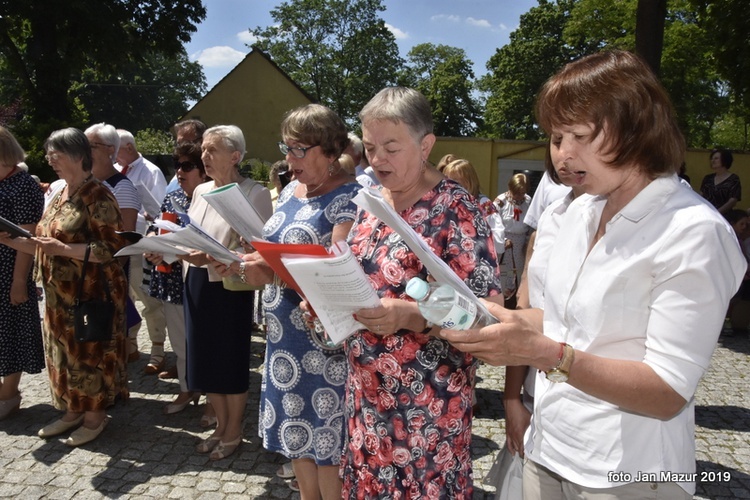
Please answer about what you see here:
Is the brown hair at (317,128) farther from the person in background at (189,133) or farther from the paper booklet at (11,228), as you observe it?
the paper booklet at (11,228)

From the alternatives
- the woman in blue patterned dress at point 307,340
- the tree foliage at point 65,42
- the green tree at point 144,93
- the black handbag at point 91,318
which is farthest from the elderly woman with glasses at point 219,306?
the green tree at point 144,93

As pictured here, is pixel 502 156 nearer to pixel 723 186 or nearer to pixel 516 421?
pixel 723 186

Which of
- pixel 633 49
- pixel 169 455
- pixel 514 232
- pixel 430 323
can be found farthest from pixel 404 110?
pixel 633 49

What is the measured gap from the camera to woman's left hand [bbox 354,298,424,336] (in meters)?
1.85

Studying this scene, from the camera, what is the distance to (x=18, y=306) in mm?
4574

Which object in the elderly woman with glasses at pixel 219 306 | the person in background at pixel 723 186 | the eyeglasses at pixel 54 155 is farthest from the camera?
the person in background at pixel 723 186

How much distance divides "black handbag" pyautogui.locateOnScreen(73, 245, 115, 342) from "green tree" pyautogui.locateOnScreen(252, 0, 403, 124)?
5197cm

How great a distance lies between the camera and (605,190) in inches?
59.4

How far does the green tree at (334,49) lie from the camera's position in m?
55.1

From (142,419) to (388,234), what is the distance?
3.46 meters

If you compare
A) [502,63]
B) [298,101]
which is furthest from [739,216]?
[502,63]

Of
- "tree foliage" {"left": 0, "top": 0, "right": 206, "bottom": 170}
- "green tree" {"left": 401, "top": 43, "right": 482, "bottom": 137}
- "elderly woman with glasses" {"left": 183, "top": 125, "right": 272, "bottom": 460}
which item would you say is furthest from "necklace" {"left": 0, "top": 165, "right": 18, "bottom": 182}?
"green tree" {"left": 401, "top": 43, "right": 482, "bottom": 137}

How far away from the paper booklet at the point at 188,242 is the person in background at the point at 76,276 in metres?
1.21

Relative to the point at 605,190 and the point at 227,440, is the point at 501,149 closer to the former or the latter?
the point at 227,440
